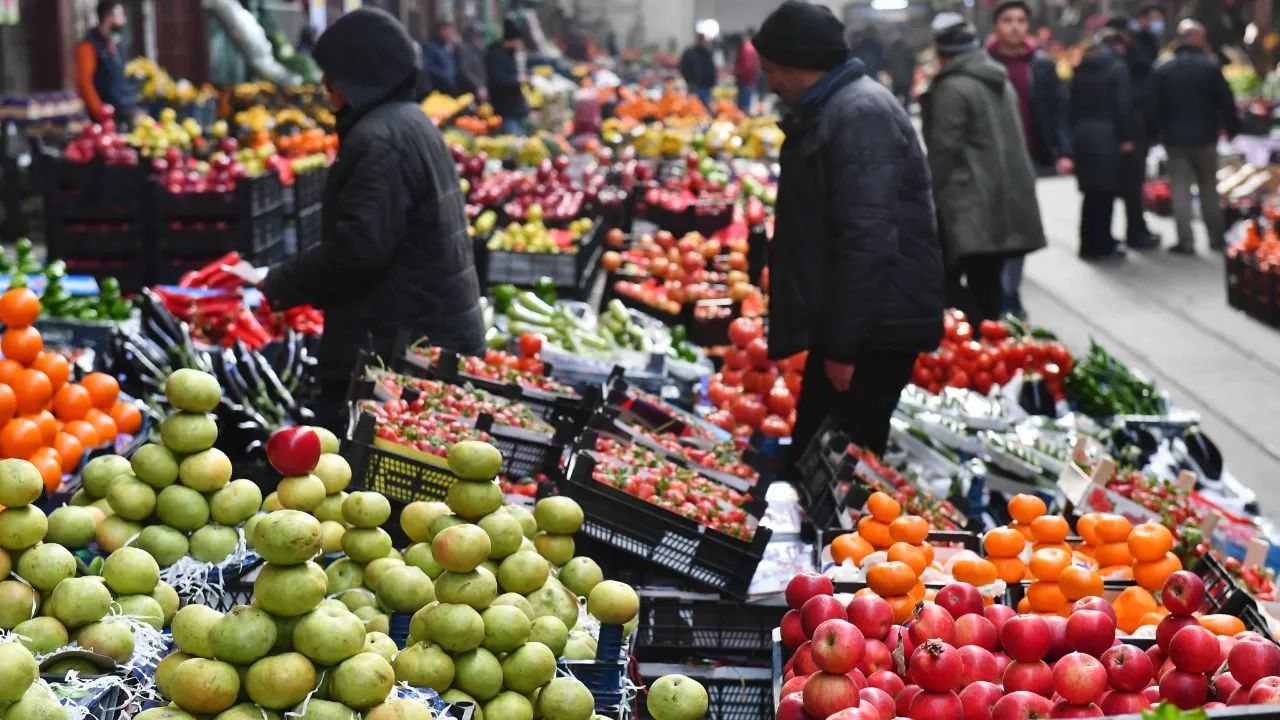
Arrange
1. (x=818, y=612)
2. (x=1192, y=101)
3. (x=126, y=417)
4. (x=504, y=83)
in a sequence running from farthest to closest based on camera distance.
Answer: (x=504, y=83) < (x=1192, y=101) < (x=126, y=417) < (x=818, y=612)

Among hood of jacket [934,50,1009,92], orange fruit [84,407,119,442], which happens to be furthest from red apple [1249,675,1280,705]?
hood of jacket [934,50,1009,92]

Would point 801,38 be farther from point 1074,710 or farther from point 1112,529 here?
point 1074,710

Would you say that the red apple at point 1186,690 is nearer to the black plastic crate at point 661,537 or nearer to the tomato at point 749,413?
the black plastic crate at point 661,537

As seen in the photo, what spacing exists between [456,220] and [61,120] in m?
11.1

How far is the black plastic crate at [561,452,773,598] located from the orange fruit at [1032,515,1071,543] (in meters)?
0.74

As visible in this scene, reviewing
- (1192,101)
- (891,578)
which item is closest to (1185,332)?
(1192,101)

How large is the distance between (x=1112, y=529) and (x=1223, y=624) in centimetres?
78

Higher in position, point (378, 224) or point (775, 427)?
point (378, 224)

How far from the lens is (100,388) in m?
4.86

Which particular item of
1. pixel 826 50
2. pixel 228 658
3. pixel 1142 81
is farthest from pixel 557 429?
pixel 1142 81

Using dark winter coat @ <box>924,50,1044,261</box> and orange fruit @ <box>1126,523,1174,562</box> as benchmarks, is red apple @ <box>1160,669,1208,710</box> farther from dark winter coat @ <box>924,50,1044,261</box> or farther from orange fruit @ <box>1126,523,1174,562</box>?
dark winter coat @ <box>924,50,1044,261</box>

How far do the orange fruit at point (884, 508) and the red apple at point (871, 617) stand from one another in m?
1.08

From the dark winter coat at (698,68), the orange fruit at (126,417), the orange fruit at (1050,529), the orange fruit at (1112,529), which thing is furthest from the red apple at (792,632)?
the dark winter coat at (698,68)

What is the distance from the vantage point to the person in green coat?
8.53 meters
